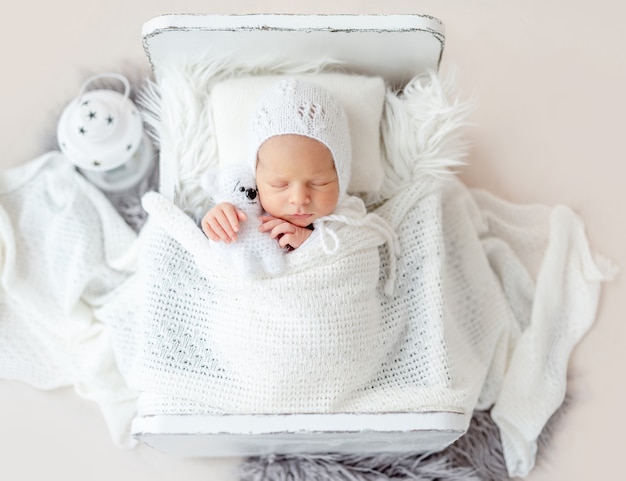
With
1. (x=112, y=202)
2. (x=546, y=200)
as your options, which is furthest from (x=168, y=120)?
(x=546, y=200)

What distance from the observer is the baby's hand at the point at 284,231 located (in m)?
1.15

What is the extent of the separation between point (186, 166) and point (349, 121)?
29 centimetres

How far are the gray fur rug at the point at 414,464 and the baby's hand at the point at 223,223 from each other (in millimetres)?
505

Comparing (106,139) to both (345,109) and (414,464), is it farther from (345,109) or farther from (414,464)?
(414,464)

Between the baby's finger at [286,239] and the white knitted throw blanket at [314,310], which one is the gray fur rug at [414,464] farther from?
the baby's finger at [286,239]

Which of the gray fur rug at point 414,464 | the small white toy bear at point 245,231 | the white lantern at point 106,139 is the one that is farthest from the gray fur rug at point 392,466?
the white lantern at point 106,139

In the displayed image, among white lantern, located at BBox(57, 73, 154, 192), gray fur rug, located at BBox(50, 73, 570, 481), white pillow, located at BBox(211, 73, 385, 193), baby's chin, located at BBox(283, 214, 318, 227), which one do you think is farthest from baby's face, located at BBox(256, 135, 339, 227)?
gray fur rug, located at BBox(50, 73, 570, 481)

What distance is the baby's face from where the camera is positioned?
43.4 inches

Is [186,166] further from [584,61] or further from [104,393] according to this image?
[584,61]

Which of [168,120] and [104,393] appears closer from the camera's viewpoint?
[168,120]

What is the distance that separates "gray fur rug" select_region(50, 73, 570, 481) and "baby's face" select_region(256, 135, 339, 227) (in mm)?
516

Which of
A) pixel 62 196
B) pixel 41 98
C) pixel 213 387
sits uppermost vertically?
pixel 41 98

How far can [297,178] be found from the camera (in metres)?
1.11

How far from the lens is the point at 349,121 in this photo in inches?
49.0
